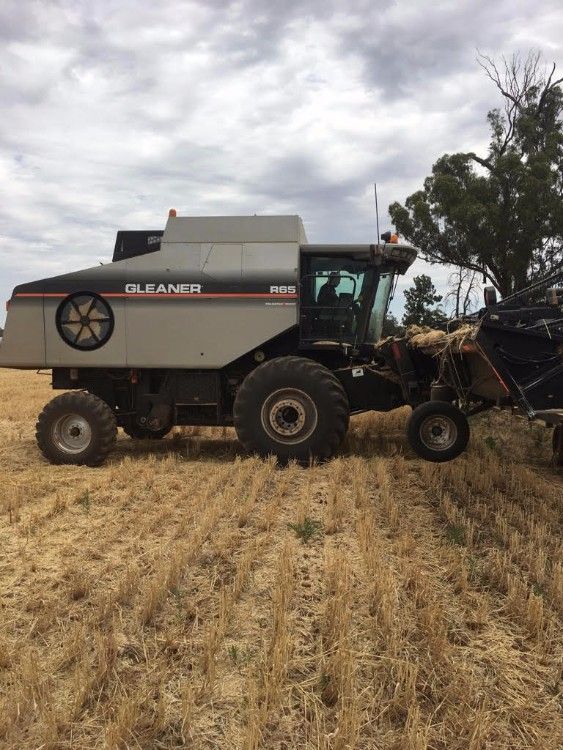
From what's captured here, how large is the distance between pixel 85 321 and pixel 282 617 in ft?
18.1

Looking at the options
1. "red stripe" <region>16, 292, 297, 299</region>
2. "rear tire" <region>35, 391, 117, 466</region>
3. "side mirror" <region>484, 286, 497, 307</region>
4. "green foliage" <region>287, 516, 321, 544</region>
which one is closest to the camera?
"green foliage" <region>287, 516, 321, 544</region>

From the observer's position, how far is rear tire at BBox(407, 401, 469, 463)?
23.9 ft

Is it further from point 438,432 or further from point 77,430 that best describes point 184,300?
A: point 438,432

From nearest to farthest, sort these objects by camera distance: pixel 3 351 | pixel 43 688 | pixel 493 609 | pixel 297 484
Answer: pixel 43 688 < pixel 493 609 < pixel 297 484 < pixel 3 351

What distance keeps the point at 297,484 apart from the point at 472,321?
2553mm

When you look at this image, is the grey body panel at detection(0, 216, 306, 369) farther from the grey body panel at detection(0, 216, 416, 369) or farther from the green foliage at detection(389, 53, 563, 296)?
the green foliage at detection(389, 53, 563, 296)

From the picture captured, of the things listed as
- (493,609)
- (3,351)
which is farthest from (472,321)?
(3,351)

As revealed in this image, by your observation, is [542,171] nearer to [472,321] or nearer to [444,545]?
[472,321]

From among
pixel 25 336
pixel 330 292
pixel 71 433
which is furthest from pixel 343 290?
pixel 25 336

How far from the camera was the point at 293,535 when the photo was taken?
4.48 m

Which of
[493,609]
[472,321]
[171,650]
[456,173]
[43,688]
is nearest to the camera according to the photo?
[43,688]

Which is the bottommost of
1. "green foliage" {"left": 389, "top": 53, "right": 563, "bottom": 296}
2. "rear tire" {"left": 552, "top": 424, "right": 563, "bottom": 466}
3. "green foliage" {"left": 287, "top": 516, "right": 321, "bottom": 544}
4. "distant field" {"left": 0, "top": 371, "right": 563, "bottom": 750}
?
"distant field" {"left": 0, "top": 371, "right": 563, "bottom": 750}

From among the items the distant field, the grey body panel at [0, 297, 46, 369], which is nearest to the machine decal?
the grey body panel at [0, 297, 46, 369]

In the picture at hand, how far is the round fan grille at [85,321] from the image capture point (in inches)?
Answer: 304
